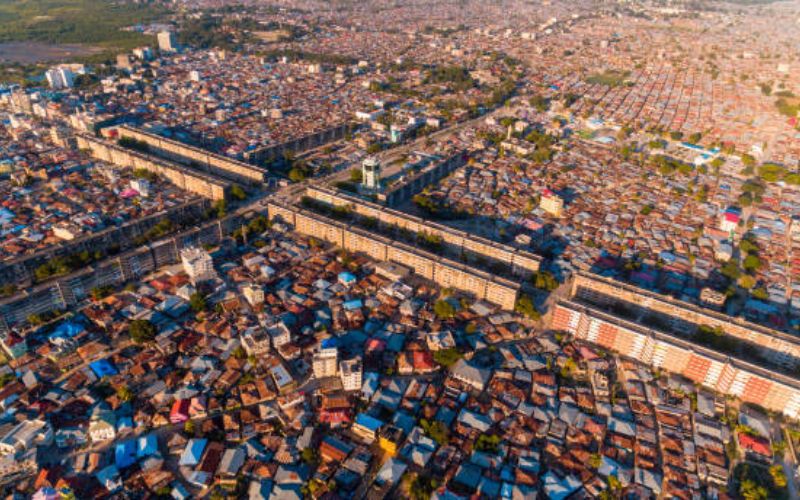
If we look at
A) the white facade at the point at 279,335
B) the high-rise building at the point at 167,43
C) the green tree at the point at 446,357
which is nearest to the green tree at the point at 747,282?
the green tree at the point at 446,357

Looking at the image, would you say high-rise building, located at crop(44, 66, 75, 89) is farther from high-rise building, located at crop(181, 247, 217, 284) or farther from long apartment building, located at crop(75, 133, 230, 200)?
high-rise building, located at crop(181, 247, 217, 284)

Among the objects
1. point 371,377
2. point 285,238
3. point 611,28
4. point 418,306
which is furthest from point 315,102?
point 611,28

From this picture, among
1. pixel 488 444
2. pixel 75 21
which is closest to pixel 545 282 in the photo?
pixel 488 444

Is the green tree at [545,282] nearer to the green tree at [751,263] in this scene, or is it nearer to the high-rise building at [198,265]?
the green tree at [751,263]

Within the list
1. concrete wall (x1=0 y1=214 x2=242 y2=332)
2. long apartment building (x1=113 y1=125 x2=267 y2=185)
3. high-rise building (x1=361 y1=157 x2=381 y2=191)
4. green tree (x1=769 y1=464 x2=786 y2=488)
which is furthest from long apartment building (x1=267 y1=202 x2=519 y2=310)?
green tree (x1=769 y1=464 x2=786 y2=488)

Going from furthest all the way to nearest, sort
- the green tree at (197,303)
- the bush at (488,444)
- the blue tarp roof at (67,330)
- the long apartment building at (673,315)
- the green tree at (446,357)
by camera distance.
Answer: the green tree at (197,303) < the long apartment building at (673,315) < the blue tarp roof at (67,330) < the green tree at (446,357) < the bush at (488,444)

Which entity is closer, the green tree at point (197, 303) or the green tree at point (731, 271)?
the green tree at point (197, 303)
